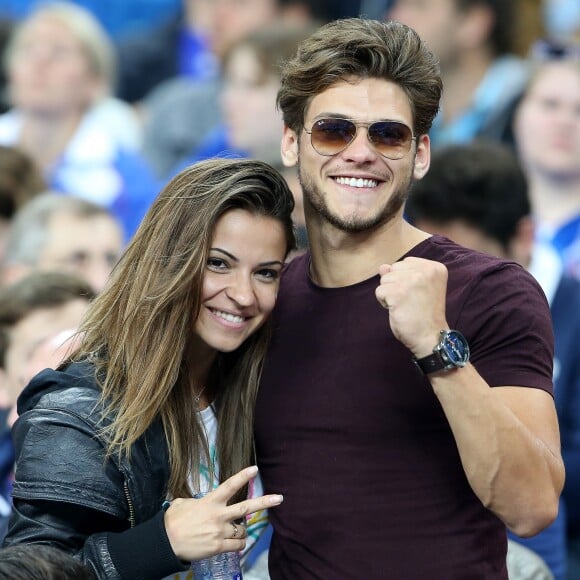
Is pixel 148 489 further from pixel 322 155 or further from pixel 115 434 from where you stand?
pixel 322 155

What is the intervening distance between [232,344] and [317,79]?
695 mm

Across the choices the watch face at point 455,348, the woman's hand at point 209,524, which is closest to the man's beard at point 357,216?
the watch face at point 455,348

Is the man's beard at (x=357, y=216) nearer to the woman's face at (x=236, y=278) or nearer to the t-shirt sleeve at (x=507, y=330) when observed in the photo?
the woman's face at (x=236, y=278)

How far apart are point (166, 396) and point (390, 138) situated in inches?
32.6

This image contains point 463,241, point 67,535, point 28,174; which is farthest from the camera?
point 28,174

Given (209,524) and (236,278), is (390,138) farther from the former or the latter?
(209,524)

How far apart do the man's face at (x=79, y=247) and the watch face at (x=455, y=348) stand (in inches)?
126

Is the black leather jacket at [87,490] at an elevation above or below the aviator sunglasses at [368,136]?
below

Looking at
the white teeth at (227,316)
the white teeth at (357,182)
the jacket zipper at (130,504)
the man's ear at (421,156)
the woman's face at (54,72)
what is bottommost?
the jacket zipper at (130,504)

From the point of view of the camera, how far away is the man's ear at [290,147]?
3.32 meters

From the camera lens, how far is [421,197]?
5051mm

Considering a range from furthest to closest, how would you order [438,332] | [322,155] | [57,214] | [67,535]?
[57,214]
[322,155]
[67,535]
[438,332]

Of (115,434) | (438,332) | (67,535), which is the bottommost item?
(67,535)

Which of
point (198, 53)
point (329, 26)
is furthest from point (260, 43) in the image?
point (329, 26)
